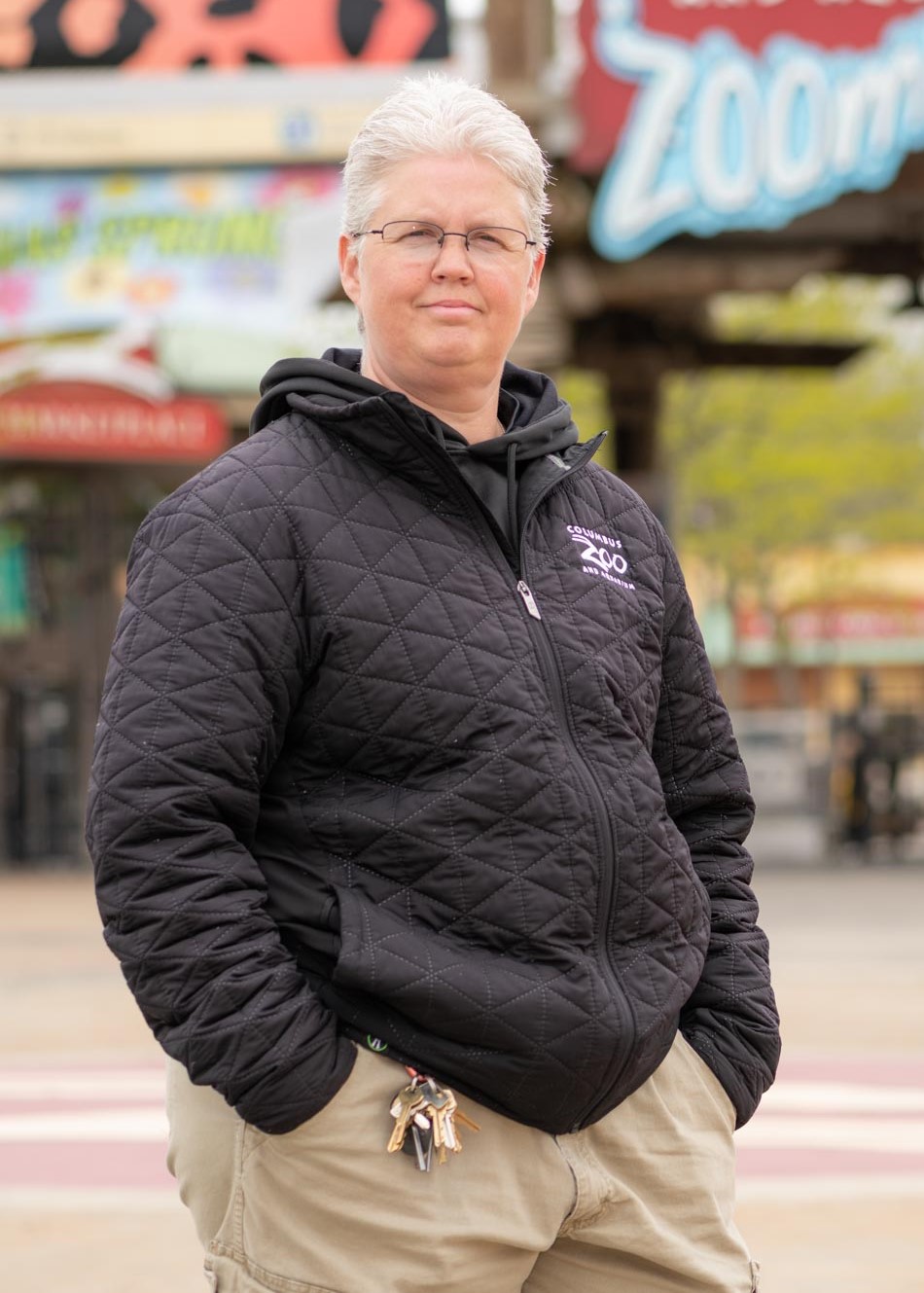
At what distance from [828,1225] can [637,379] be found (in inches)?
478

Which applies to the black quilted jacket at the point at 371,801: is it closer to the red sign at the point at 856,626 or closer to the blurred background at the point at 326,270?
the blurred background at the point at 326,270

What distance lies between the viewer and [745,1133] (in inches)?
272

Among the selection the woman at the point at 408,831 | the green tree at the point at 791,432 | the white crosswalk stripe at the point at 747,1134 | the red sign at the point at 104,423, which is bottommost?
the green tree at the point at 791,432

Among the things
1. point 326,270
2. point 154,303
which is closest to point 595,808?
point 326,270

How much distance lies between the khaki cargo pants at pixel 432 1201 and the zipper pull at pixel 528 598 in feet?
1.89

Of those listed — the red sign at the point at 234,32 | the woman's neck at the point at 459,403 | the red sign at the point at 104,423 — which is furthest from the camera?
the red sign at the point at 104,423

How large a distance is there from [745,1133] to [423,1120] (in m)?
4.64

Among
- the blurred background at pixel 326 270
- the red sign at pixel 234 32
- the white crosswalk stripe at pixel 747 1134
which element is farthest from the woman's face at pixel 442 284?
the red sign at pixel 234 32

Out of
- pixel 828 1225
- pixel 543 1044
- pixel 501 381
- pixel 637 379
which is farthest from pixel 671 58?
pixel 543 1044

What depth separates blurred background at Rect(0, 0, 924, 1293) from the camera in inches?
504

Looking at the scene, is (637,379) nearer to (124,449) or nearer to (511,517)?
(124,449)

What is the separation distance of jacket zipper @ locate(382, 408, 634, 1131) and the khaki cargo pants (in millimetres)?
96

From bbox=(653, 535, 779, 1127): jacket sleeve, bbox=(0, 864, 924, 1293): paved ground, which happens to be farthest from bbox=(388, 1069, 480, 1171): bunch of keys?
bbox=(653, 535, 779, 1127): jacket sleeve

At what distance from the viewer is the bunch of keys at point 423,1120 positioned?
8.16 feet
